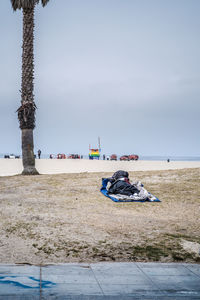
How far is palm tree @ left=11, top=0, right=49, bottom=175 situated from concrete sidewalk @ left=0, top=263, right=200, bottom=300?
1464cm

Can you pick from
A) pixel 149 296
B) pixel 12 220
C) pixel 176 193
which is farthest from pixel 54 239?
pixel 176 193

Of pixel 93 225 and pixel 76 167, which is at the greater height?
pixel 76 167

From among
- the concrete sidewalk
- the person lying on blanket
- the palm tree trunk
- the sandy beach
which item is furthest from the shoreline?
the concrete sidewalk

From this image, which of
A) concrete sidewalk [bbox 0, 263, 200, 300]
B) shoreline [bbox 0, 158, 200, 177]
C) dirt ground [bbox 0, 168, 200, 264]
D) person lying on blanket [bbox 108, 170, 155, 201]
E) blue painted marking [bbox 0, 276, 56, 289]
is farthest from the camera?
→ shoreline [bbox 0, 158, 200, 177]

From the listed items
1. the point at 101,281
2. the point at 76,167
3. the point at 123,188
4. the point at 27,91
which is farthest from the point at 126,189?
the point at 76,167

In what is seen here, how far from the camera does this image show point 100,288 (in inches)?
164

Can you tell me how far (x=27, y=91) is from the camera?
19.5m

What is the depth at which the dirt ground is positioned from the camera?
6.32m

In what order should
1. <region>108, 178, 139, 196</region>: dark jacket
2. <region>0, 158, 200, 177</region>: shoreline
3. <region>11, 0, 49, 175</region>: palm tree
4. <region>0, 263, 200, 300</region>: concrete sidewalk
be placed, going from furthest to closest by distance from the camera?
<region>0, 158, 200, 177</region>: shoreline → <region>11, 0, 49, 175</region>: palm tree → <region>108, 178, 139, 196</region>: dark jacket → <region>0, 263, 200, 300</region>: concrete sidewalk

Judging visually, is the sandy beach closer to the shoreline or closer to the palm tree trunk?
the shoreline

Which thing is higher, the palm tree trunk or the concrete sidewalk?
the palm tree trunk

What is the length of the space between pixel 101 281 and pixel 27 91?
16.6 meters

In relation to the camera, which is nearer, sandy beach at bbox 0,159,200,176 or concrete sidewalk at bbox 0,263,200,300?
concrete sidewalk at bbox 0,263,200,300

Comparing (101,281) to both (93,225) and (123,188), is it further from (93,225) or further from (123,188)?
(123,188)
